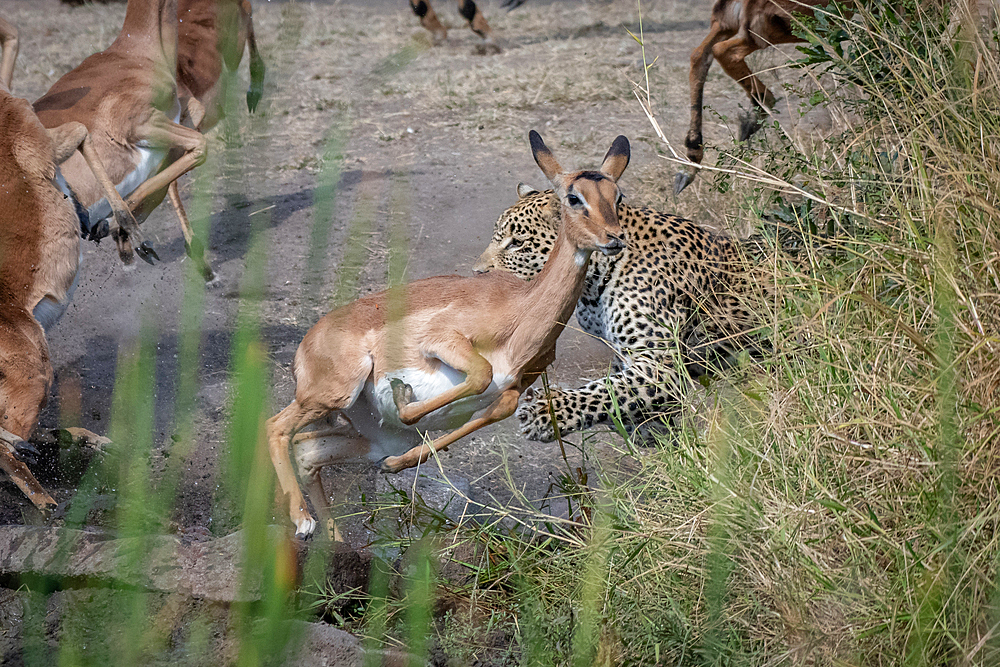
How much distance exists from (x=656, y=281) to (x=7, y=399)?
10.9 feet

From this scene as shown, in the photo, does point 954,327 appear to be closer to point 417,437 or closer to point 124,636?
point 417,437

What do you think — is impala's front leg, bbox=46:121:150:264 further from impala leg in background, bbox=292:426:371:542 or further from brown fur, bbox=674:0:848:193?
brown fur, bbox=674:0:848:193

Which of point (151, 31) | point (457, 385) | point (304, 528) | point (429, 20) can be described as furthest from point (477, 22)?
point (304, 528)

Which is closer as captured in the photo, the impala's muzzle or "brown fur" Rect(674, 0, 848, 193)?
the impala's muzzle

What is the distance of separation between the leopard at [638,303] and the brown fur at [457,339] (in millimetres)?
687

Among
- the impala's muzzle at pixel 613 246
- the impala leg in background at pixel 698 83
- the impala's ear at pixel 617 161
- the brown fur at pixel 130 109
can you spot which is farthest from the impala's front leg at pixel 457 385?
the impala leg in background at pixel 698 83

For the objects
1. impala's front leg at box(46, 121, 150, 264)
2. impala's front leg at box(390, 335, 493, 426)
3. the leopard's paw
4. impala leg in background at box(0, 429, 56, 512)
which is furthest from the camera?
impala's front leg at box(46, 121, 150, 264)

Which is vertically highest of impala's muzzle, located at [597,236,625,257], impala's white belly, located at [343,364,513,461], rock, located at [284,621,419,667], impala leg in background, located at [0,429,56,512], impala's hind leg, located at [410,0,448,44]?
impala's muzzle, located at [597,236,625,257]

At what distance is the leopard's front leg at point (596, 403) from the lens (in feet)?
15.9

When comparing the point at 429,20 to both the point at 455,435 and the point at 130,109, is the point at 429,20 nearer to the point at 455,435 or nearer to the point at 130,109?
the point at 130,109

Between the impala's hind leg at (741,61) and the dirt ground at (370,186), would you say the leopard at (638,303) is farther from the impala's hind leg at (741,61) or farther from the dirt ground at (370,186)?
the impala's hind leg at (741,61)

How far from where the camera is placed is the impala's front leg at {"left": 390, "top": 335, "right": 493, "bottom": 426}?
4.00 m

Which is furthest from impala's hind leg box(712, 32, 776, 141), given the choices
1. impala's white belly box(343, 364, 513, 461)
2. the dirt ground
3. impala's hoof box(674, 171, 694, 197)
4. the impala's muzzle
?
impala's white belly box(343, 364, 513, 461)

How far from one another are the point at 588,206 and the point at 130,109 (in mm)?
3685
